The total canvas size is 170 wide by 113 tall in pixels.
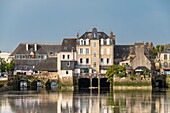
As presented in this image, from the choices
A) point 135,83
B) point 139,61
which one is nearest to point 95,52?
point 139,61

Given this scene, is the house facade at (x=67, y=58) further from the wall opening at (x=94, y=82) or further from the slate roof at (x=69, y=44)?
the wall opening at (x=94, y=82)

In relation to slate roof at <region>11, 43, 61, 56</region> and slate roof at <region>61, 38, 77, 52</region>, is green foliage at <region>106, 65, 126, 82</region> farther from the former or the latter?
slate roof at <region>11, 43, 61, 56</region>

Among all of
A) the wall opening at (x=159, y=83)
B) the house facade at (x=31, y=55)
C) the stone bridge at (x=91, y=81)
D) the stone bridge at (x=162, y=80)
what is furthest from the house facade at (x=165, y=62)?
the house facade at (x=31, y=55)

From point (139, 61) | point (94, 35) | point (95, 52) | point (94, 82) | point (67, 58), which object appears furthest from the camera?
point (95, 52)

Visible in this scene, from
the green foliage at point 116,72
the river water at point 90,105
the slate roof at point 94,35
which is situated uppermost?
the slate roof at point 94,35

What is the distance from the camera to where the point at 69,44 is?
95500mm

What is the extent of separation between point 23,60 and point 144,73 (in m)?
31.4

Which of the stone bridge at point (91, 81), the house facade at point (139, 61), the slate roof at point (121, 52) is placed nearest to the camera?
the house facade at point (139, 61)

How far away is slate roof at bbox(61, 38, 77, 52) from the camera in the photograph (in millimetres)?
94688

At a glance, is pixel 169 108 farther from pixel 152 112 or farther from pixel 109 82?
pixel 109 82

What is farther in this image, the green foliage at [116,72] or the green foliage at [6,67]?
the green foliage at [6,67]

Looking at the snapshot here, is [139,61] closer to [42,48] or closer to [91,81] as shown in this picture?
[91,81]

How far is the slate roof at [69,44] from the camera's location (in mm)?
94688

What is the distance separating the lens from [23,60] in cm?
10369
